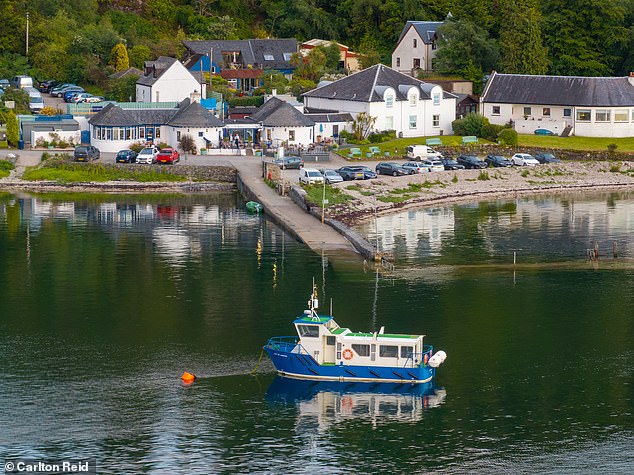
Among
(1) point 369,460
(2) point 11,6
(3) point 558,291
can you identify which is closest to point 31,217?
(3) point 558,291

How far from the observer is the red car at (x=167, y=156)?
10838 centimetres

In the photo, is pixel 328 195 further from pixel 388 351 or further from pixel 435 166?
pixel 388 351

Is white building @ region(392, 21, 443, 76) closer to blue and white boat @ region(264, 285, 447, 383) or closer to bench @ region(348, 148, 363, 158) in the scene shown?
bench @ region(348, 148, 363, 158)

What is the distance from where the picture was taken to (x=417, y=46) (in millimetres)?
147375

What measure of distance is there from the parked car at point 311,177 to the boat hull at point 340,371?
45.6 m

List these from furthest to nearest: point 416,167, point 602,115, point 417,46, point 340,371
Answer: point 417,46
point 602,115
point 416,167
point 340,371

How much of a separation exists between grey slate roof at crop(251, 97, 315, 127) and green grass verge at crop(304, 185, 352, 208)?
18940 millimetres

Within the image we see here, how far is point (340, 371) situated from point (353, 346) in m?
1.18

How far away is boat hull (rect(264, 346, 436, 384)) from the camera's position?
52969 millimetres

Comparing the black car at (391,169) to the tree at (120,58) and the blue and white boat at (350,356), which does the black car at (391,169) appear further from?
the blue and white boat at (350,356)

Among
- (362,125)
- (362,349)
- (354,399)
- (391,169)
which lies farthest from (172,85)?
(354,399)

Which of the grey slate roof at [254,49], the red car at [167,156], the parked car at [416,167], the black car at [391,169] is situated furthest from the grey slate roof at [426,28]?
the red car at [167,156]

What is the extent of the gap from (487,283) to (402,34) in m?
81.7

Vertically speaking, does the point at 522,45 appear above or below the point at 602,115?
above
